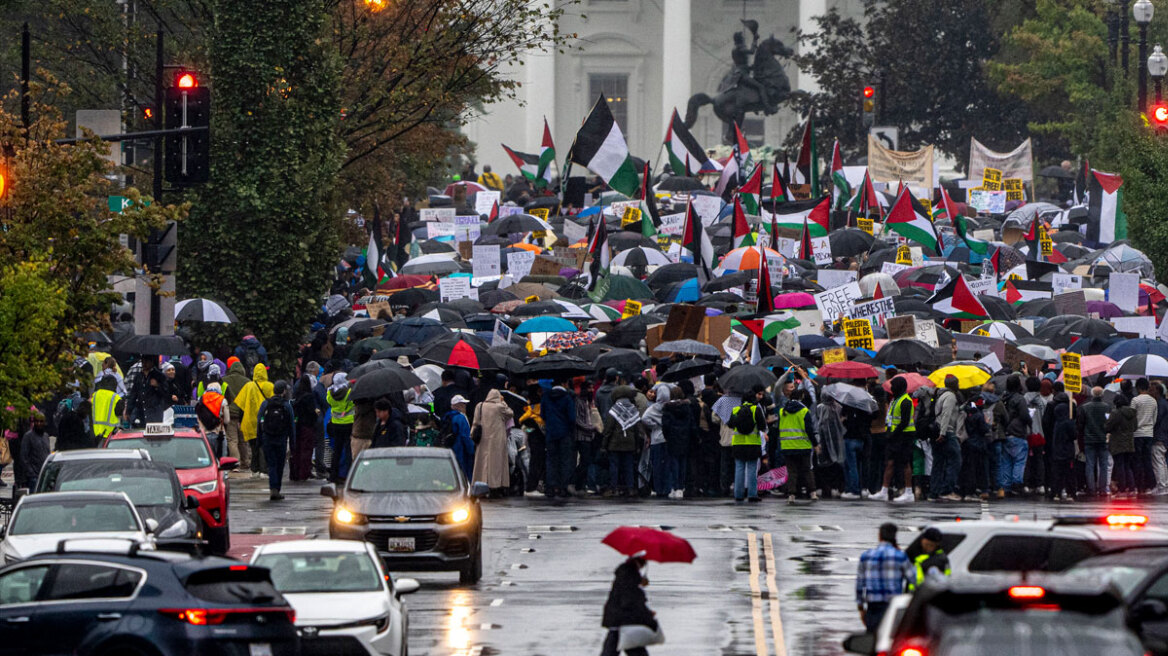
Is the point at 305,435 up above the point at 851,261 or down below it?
below

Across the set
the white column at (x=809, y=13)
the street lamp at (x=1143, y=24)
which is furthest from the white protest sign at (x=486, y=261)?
the white column at (x=809, y=13)

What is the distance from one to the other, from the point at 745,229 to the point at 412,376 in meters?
14.0

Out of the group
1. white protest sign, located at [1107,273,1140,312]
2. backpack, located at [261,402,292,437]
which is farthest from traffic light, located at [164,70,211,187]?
white protest sign, located at [1107,273,1140,312]

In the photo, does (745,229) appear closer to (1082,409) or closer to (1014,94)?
(1082,409)

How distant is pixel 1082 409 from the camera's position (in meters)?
28.2

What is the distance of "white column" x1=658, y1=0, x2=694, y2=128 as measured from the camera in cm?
9625

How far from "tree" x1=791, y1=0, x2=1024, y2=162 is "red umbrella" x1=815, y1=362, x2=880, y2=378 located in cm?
4545

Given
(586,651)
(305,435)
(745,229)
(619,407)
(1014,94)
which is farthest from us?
(1014,94)

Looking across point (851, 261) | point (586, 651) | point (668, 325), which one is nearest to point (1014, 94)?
point (851, 261)

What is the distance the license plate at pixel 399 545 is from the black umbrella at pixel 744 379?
28.6ft

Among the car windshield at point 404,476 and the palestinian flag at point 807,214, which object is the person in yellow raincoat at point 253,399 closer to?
the car windshield at point 404,476

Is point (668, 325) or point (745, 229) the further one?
point (745, 229)

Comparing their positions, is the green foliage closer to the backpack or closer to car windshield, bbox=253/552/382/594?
the backpack

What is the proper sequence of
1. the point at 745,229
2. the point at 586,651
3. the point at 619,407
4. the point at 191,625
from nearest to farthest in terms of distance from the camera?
the point at 191,625 < the point at 586,651 < the point at 619,407 < the point at 745,229
